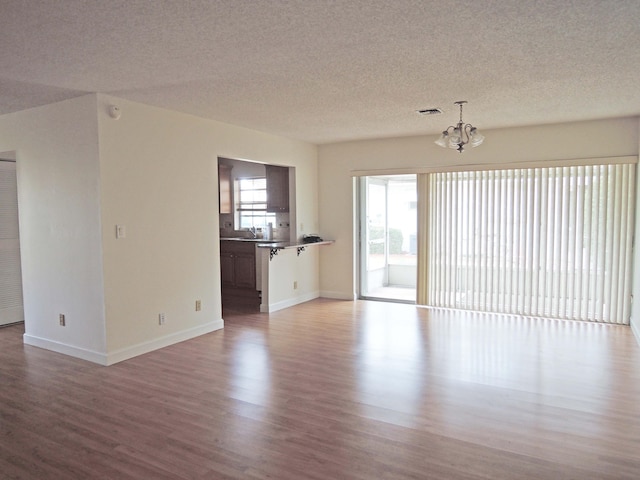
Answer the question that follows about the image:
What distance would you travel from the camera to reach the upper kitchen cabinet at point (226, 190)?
8.24 meters

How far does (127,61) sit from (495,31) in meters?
2.40

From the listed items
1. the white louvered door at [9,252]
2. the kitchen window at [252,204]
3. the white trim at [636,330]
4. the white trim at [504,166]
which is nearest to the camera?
the white trim at [636,330]

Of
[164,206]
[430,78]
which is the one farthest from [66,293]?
[430,78]

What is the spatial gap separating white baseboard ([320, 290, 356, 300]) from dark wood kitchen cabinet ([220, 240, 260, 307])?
1.06 meters

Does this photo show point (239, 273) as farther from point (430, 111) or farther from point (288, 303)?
point (430, 111)

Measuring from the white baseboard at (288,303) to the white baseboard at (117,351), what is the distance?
114 centimetres

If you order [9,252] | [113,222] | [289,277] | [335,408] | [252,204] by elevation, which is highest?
[252,204]

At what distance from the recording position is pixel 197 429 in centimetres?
292

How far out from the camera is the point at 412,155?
6492 mm

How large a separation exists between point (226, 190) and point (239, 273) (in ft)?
6.22

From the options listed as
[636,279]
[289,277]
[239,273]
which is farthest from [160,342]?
[636,279]

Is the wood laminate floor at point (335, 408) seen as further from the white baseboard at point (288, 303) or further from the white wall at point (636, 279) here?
the white baseboard at point (288, 303)

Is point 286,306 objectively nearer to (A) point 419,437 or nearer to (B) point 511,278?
(B) point 511,278

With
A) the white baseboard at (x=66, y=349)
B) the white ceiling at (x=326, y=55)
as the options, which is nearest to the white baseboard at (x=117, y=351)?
the white baseboard at (x=66, y=349)
